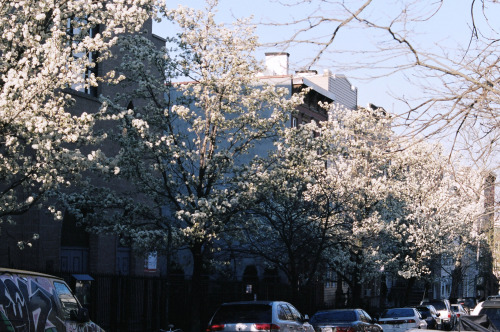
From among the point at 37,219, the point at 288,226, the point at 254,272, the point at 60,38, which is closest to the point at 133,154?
the point at 37,219

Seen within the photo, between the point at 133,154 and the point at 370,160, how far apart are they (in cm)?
2101

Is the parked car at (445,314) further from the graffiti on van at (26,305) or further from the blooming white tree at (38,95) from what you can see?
the graffiti on van at (26,305)

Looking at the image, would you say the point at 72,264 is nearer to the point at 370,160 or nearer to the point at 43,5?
the point at 43,5

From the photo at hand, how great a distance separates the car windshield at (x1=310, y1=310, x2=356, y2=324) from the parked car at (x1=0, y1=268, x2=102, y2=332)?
11253mm

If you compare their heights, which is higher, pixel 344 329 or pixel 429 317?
pixel 344 329

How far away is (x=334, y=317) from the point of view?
74.7 ft

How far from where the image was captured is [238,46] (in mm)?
22281

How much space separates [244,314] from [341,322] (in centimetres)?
597

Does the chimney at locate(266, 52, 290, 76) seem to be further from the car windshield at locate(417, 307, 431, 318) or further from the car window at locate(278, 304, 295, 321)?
the car windshield at locate(417, 307, 431, 318)

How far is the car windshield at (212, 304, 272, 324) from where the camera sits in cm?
1706

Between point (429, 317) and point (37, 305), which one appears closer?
point (37, 305)

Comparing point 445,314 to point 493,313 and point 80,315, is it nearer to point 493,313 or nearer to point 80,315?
point 493,313

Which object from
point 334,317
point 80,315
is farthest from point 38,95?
point 334,317

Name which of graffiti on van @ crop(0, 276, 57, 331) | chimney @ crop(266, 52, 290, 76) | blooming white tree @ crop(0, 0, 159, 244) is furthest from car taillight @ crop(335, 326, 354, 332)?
graffiti on van @ crop(0, 276, 57, 331)
